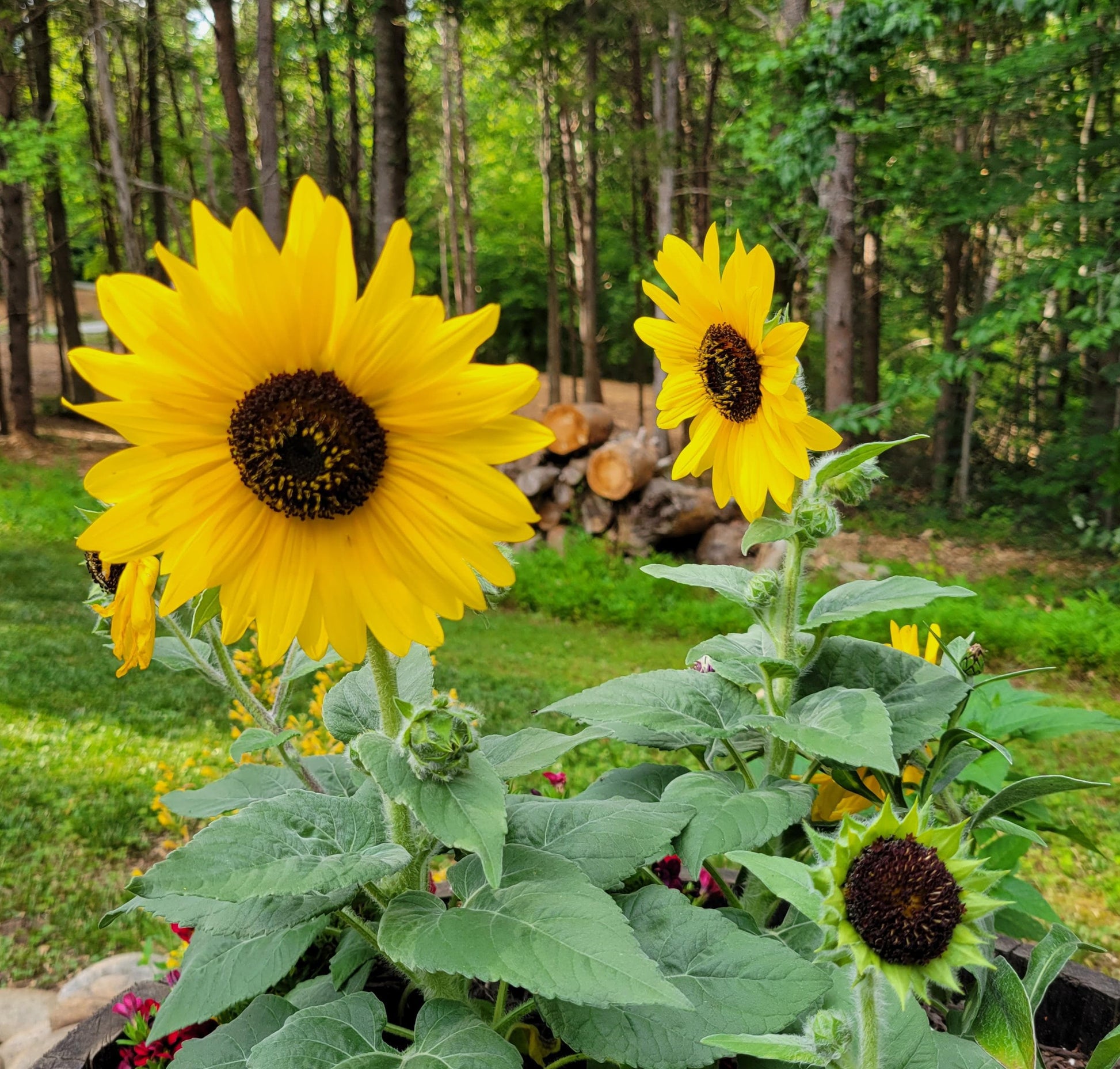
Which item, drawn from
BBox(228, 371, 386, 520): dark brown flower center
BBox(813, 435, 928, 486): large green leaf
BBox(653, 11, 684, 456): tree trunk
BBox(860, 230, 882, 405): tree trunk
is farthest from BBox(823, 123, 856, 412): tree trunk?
BBox(228, 371, 386, 520): dark brown flower center

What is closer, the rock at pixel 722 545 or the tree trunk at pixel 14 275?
the rock at pixel 722 545

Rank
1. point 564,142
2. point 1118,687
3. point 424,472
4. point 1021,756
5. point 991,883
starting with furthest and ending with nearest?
1. point 564,142
2. point 1118,687
3. point 1021,756
4. point 424,472
5. point 991,883

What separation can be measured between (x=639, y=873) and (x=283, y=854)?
703mm

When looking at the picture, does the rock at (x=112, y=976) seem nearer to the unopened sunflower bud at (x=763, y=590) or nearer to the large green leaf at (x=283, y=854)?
the large green leaf at (x=283, y=854)

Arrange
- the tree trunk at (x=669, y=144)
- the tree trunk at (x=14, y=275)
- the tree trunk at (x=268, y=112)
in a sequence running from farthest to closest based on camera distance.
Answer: the tree trunk at (x=14, y=275), the tree trunk at (x=669, y=144), the tree trunk at (x=268, y=112)

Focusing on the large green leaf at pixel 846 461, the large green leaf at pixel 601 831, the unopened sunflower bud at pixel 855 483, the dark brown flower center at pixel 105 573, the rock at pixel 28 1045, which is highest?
the large green leaf at pixel 846 461

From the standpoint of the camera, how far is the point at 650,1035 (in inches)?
41.0

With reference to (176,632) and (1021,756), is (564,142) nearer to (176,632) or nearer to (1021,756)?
(1021,756)

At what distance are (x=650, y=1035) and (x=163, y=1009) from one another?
0.68 m

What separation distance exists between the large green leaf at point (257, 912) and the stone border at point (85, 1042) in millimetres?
439

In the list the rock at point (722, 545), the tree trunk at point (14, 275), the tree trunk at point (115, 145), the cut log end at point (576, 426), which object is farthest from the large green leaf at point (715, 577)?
the tree trunk at point (14, 275)

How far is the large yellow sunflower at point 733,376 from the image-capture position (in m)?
1.36

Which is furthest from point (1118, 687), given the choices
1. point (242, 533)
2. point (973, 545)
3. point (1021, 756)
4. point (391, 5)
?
point (391, 5)

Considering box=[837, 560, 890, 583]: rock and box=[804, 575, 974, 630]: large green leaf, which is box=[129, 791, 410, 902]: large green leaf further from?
box=[837, 560, 890, 583]: rock
